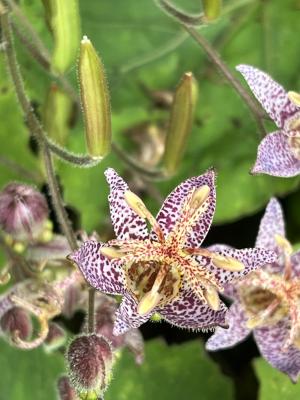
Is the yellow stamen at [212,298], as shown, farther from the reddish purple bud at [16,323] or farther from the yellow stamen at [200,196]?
the reddish purple bud at [16,323]

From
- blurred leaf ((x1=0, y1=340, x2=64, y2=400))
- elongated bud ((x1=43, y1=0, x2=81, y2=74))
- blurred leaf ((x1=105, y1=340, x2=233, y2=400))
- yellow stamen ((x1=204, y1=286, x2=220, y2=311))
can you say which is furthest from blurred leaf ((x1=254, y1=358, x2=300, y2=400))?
elongated bud ((x1=43, y1=0, x2=81, y2=74))

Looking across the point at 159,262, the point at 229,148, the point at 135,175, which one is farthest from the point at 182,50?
the point at 159,262

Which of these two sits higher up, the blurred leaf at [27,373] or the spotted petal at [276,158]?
the spotted petal at [276,158]

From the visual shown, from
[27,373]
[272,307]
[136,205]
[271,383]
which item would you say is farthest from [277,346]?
[27,373]

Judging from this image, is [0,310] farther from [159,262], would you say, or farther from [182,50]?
[182,50]

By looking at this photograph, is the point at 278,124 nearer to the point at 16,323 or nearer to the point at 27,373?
the point at 16,323

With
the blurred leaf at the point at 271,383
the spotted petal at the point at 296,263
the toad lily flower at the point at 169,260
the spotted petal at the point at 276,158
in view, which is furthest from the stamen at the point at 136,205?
the blurred leaf at the point at 271,383

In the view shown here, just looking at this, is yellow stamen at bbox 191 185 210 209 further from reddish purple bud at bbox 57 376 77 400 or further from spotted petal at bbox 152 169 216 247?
reddish purple bud at bbox 57 376 77 400
